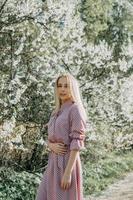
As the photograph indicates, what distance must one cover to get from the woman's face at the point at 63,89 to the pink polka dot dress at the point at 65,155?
5 centimetres

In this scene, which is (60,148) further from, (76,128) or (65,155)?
(76,128)

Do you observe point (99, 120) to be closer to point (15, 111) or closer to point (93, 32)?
point (15, 111)

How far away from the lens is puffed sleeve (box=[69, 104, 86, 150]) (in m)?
4.80

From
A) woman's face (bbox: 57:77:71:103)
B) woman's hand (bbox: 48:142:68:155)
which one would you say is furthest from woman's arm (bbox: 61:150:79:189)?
woman's face (bbox: 57:77:71:103)

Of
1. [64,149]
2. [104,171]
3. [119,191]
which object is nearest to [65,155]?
[64,149]

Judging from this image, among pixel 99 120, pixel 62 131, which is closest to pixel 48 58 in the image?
pixel 99 120

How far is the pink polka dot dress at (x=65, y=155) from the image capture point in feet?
15.9

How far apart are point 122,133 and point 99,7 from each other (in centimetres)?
816

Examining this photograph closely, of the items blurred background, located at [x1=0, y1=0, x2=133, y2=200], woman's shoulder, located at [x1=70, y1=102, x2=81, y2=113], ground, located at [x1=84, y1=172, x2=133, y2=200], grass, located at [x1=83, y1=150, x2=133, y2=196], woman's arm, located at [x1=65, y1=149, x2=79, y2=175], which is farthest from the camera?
grass, located at [x1=83, y1=150, x2=133, y2=196]

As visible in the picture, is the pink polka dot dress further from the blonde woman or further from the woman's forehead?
the woman's forehead

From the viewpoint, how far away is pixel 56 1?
11.0m

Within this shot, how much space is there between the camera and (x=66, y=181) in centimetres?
480

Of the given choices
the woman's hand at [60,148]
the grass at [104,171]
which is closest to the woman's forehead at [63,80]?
the woman's hand at [60,148]

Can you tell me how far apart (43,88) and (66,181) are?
242 inches
